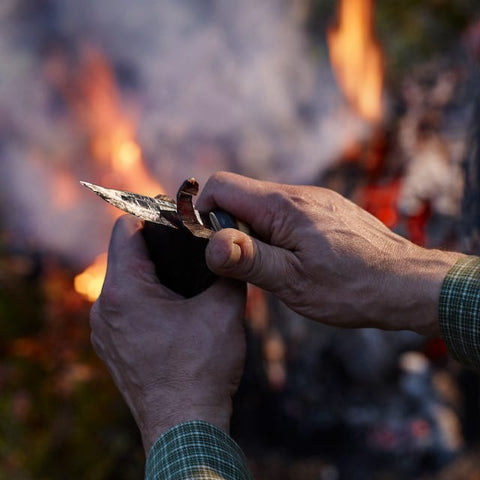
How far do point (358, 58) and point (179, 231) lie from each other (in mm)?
5075

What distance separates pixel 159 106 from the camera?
588cm

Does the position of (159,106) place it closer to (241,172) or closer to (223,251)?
(241,172)

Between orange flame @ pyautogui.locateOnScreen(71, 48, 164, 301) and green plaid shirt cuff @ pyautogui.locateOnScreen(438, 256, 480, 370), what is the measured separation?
332 centimetres

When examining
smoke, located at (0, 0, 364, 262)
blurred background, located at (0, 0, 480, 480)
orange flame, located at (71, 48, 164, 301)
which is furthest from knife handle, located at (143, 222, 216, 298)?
smoke, located at (0, 0, 364, 262)

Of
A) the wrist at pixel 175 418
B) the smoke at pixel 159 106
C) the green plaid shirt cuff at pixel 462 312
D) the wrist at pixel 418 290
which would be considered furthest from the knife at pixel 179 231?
the smoke at pixel 159 106

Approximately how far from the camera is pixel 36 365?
4543mm

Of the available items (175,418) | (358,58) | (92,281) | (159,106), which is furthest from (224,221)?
(358,58)

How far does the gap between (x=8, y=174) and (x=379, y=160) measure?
11.8ft

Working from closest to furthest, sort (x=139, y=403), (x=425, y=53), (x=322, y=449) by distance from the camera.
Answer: (x=139, y=403) → (x=322, y=449) → (x=425, y=53)

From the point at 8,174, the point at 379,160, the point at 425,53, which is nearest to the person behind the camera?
the point at 379,160

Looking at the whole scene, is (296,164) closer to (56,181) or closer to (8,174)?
(56,181)

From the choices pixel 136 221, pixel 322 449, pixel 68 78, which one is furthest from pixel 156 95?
pixel 136 221

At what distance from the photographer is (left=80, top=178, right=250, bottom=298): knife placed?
178 centimetres

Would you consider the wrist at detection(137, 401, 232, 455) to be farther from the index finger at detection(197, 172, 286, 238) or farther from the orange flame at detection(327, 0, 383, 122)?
the orange flame at detection(327, 0, 383, 122)
